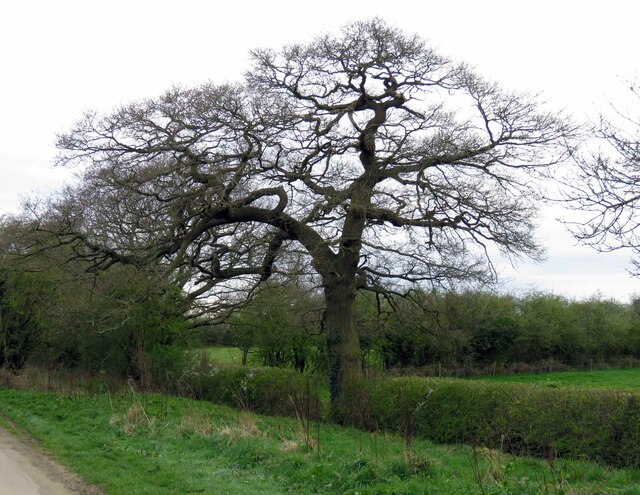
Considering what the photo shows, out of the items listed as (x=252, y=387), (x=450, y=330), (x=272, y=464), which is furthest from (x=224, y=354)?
(x=272, y=464)

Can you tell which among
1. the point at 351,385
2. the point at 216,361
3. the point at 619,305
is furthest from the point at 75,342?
the point at 619,305

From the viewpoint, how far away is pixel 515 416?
543 inches

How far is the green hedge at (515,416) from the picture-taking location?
1178 centimetres

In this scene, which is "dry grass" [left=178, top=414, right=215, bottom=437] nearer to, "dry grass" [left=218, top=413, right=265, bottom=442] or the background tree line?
"dry grass" [left=218, top=413, right=265, bottom=442]

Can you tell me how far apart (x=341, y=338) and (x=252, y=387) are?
12.7 feet

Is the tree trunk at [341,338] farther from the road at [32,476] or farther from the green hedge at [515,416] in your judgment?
the road at [32,476]

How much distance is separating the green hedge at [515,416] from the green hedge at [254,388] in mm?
2383

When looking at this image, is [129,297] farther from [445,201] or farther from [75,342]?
[445,201]

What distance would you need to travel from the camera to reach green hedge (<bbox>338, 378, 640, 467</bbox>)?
11.8m

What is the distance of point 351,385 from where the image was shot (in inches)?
795

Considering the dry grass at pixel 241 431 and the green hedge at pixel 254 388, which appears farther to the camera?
the green hedge at pixel 254 388


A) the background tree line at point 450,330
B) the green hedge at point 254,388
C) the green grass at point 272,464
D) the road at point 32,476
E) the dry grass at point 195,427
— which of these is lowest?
the road at point 32,476

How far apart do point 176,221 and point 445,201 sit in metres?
7.69

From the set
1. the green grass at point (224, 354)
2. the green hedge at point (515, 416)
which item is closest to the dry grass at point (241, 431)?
the green hedge at point (515, 416)
